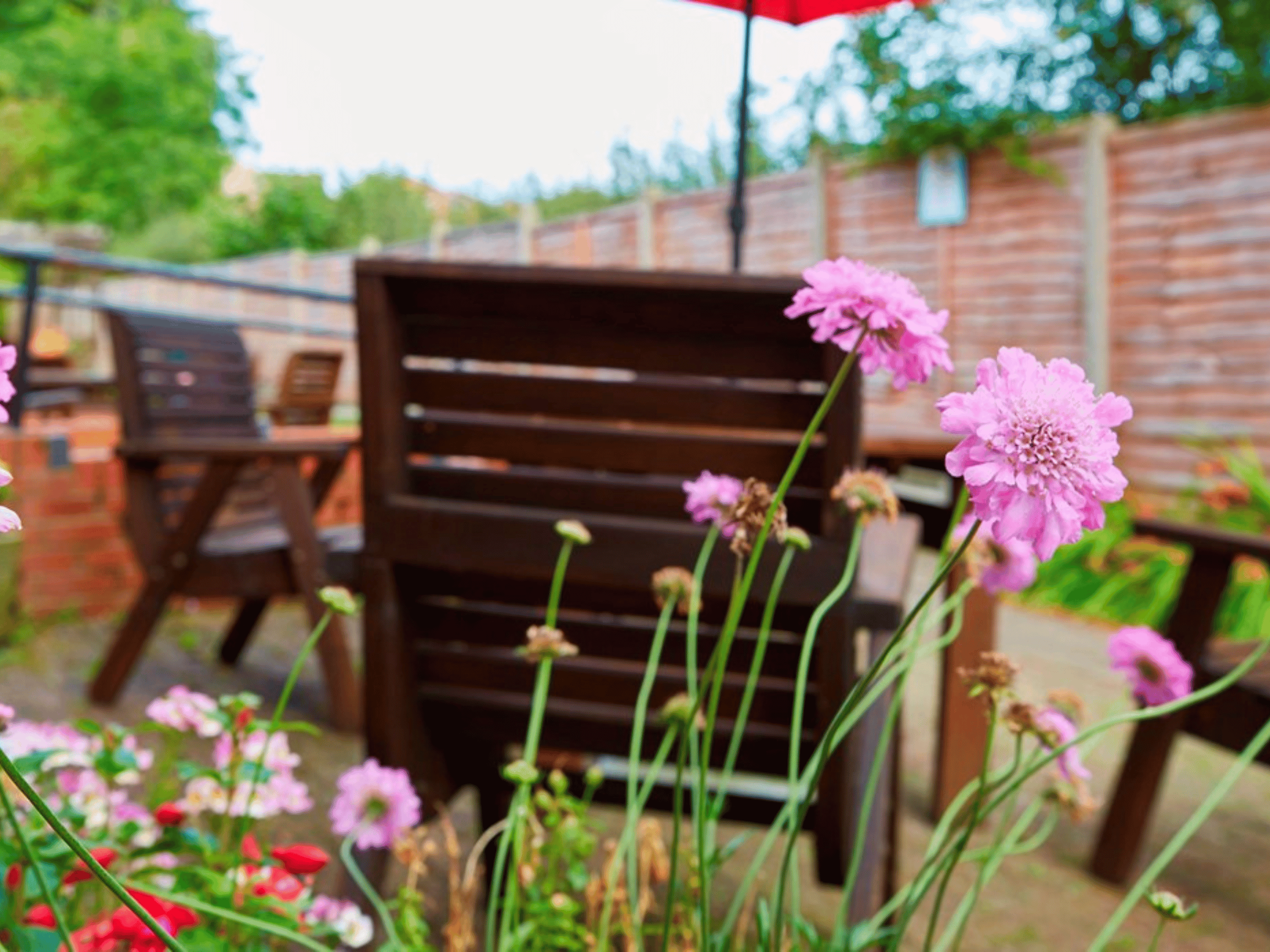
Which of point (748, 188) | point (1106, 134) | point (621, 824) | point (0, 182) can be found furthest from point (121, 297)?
point (621, 824)

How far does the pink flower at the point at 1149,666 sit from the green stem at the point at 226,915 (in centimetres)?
62

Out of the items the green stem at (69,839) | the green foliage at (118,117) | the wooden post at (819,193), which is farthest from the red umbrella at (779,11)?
the green foliage at (118,117)

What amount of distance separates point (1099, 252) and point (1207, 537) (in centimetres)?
431

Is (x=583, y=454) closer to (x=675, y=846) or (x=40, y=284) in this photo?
(x=675, y=846)

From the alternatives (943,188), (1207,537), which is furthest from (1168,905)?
(943,188)

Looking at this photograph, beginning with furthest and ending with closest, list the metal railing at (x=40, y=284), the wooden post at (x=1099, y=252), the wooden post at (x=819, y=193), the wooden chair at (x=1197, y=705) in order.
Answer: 1. the wooden post at (x=819, y=193)
2. the wooden post at (x=1099, y=252)
3. the metal railing at (x=40, y=284)
4. the wooden chair at (x=1197, y=705)

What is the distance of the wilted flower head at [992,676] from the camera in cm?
68

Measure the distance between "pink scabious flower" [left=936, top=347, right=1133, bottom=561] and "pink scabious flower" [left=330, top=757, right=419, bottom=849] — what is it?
62 cm

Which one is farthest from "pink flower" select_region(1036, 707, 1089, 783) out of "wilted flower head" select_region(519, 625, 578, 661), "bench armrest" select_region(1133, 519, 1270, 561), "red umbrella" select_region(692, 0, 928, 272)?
"bench armrest" select_region(1133, 519, 1270, 561)

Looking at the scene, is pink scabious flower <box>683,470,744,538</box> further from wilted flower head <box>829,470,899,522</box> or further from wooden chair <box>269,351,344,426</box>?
wooden chair <box>269,351,344,426</box>

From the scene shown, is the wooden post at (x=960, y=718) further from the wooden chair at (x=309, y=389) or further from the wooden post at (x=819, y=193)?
the wooden post at (x=819, y=193)

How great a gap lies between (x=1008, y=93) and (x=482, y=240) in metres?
5.04

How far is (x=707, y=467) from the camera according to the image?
132cm

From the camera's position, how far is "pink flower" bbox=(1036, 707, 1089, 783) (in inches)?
27.6
